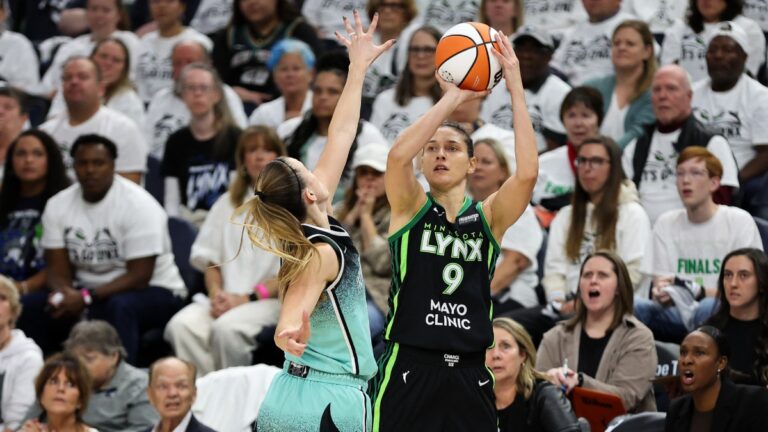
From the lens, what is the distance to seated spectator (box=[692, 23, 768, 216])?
10836mm

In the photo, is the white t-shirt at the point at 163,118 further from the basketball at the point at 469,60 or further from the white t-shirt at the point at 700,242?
the basketball at the point at 469,60

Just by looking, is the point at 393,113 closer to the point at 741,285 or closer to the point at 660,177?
the point at 660,177

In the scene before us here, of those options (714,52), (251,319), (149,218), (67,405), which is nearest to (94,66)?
(149,218)

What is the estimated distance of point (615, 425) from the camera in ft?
25.2

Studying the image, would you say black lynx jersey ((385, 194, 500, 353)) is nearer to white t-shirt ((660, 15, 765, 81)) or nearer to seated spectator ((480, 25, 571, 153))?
seated spectator ((480, 25, 571, 153))

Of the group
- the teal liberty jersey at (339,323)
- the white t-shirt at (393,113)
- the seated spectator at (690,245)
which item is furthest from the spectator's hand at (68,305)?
the teal liberty jersey at (339,323)

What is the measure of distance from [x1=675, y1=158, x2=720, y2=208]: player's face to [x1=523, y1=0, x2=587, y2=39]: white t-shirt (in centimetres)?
414

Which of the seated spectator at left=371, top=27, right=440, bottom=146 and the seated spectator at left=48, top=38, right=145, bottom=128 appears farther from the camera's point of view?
the seated spectator at left=48, top=38, right=145, bottom=128

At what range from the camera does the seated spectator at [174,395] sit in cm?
853

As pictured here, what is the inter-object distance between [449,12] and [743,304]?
19.9 ft

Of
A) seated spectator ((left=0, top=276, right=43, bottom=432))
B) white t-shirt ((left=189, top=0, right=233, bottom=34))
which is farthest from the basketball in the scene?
white t-shirt ((left=189, top=0, right=233, bottom=34))

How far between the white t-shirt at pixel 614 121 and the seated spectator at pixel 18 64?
669 centimetres

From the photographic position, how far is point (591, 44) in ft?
41.2

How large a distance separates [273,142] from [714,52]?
12.2 feet
